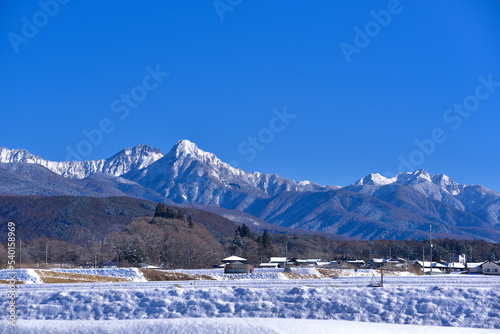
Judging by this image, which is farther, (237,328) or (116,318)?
(116,318)

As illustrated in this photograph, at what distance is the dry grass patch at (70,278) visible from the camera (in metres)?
53.1

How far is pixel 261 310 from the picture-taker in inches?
1046

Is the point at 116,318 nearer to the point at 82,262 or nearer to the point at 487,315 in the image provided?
the point at 487,315

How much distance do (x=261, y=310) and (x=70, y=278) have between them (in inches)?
1420

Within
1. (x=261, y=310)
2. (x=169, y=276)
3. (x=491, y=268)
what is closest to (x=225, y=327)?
(x=261, y=310)

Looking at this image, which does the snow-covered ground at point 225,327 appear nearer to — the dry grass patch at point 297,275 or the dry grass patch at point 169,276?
the dry grass patch at point 169,276

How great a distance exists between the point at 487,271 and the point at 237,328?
3297 inches

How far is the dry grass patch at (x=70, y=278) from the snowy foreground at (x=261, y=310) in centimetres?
2489

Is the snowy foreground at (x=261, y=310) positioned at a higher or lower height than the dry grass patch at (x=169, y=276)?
higher

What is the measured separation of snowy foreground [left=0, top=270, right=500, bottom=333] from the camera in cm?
2397

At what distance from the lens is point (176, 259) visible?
111 m

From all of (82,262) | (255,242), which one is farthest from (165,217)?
(82,262)

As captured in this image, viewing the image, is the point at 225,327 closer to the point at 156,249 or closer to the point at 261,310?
the point at 261,310

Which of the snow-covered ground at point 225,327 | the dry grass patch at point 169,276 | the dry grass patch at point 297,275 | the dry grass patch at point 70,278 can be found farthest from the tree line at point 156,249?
the snow-covered ground at point 225,327
